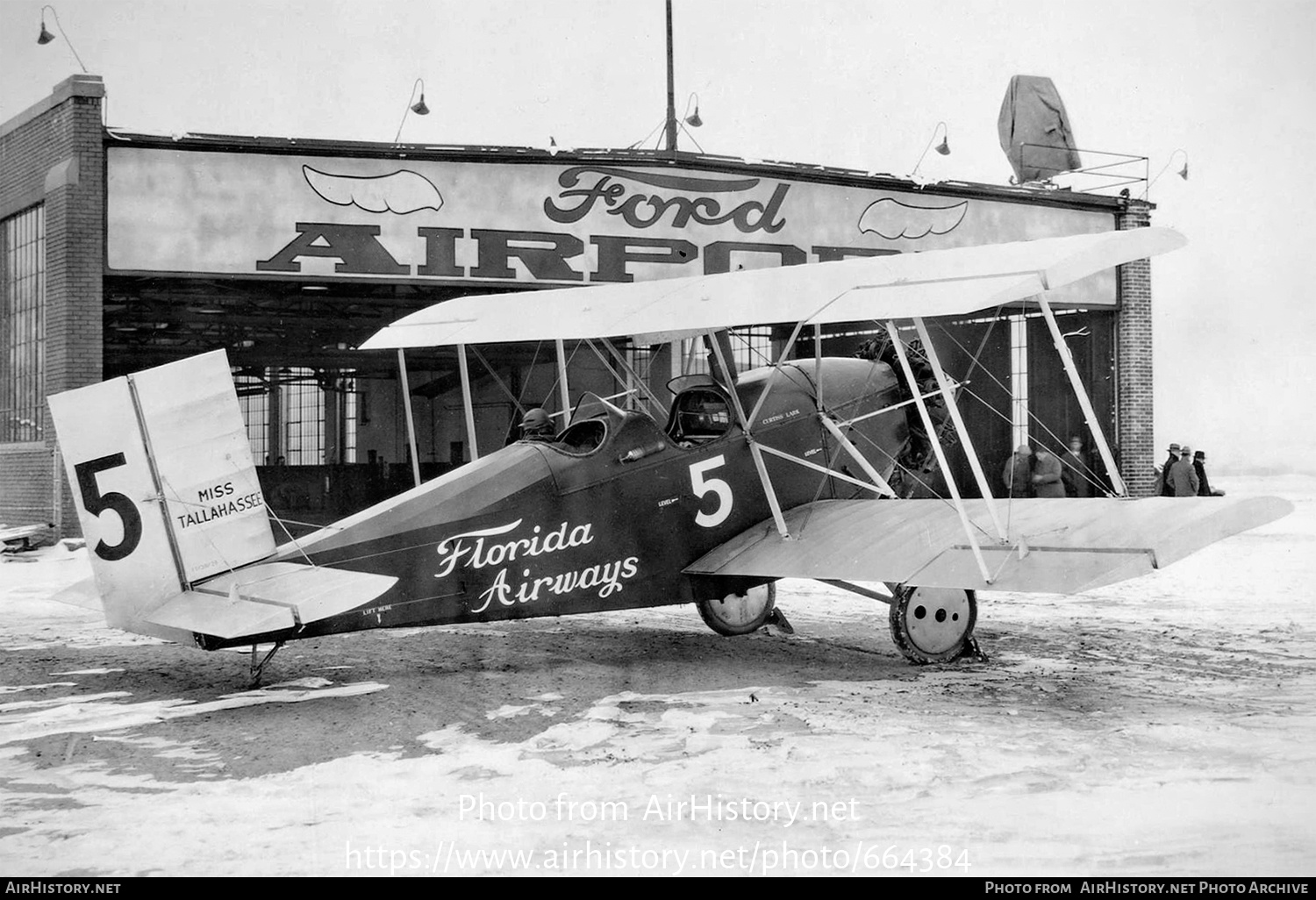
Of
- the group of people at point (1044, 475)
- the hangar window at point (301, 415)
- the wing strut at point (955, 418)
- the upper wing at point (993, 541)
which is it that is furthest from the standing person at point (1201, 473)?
the hangar window at point (301, 415)

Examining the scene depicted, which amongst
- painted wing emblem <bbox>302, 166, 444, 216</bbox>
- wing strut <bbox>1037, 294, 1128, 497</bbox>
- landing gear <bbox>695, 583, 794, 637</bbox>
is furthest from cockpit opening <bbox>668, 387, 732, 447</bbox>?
painted wing emblem <bbox>302, 166, 444, 216</bbox>

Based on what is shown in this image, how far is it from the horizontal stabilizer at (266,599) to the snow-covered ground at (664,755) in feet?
1.69

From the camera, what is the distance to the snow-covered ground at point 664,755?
3.57m

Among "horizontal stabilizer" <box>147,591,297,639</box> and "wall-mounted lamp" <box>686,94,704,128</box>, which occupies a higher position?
"wall-mounted lamp" <box>686,94,704,128</box>

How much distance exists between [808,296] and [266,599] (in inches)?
140

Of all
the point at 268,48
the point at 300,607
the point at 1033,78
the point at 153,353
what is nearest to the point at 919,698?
the point at 300,607

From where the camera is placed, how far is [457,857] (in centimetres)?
350

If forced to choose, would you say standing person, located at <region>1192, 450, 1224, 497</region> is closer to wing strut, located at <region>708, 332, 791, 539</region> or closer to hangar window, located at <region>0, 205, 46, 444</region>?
wing strut, located at <region>708, 332, 791, 539</region>

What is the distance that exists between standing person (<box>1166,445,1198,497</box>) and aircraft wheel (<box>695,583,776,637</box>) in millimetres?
7817

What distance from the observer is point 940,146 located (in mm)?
18094

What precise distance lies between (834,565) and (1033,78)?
51.2 feet

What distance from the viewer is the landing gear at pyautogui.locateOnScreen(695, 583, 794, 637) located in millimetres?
8539

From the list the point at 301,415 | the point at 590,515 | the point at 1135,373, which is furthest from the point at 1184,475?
the point at 301,415
